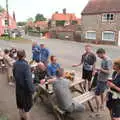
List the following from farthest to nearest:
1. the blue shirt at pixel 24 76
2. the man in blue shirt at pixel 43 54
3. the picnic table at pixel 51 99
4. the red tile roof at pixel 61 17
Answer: the red tile roof at pixel 61 17, the man in blue shirt at pixel 43 54, the picnic table at pixel 51 99, the blue shirt at pixel 24 76

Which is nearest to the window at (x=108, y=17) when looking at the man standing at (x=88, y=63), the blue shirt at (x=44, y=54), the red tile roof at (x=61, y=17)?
the blue shirt at (x=44, y=54)

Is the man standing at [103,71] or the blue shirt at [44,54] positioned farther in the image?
the blue shirt at [44,54]

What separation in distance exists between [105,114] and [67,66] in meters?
8.06

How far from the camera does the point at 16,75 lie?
17.4ft

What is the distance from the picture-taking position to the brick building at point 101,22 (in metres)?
33.8

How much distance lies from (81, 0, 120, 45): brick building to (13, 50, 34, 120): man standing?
29.8 m

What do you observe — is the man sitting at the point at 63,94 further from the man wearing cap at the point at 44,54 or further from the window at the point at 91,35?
the window at the point at 91,35

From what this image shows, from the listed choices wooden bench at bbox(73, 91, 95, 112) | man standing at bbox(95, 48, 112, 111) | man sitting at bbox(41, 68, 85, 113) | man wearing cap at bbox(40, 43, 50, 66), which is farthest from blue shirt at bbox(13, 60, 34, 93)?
man wearing cap at bbox(40, 43, 50, 66)

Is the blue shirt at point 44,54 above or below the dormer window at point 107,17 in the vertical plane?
below

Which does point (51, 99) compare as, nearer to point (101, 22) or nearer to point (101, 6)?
point (101, 22)

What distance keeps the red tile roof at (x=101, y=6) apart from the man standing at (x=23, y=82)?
3036 centimetres

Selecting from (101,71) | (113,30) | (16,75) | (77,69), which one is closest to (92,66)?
(101,71)

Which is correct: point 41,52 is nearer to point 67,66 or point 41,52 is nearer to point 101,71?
point 67,66

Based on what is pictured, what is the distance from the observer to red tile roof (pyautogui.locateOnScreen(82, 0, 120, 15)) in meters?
34.3
